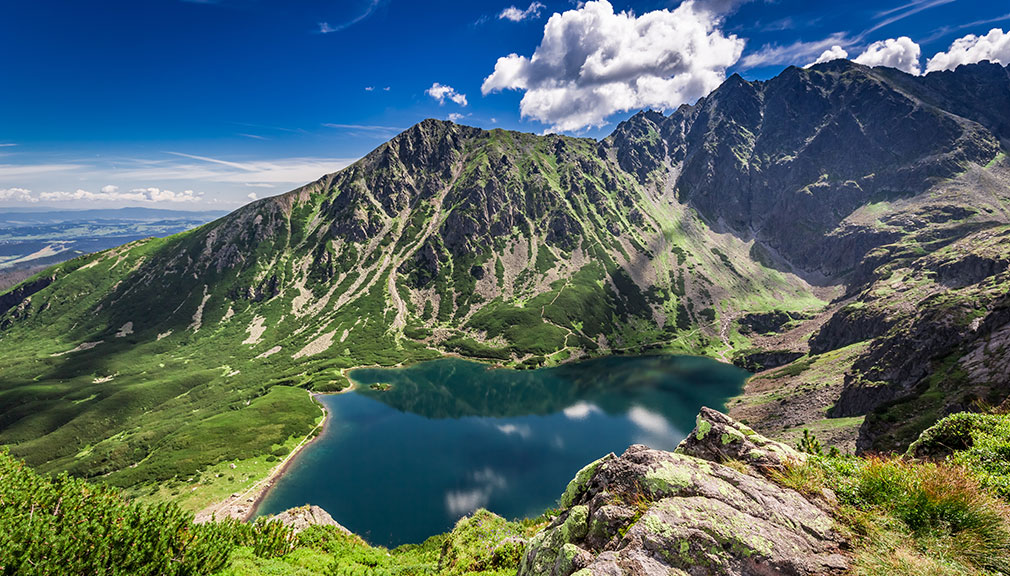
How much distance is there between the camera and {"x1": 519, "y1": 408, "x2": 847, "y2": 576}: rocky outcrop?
366 inches

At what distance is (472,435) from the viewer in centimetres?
11300

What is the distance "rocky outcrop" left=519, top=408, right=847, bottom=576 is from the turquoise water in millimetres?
70367

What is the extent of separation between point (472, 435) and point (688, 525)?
111 meters

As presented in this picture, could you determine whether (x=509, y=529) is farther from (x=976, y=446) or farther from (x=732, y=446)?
(x=976, y=446)

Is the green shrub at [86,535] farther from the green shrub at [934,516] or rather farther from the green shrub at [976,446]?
the green shrub at [976,446]

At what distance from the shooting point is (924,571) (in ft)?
23.5

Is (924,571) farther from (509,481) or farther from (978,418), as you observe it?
(509,481)

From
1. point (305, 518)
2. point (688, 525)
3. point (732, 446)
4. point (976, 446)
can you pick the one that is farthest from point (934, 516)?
point (305, 518)

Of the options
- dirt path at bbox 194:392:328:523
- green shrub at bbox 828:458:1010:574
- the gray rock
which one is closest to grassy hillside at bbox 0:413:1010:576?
green shrub at bbox 828:458:1010:574

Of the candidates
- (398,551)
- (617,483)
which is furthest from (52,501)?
(398,551)

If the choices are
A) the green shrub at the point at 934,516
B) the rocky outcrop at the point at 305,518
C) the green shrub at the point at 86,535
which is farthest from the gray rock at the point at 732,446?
the rocky outcrop at the point at 305,518

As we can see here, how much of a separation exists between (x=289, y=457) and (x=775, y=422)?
146310 mm

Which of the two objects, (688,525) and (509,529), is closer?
(688,525)

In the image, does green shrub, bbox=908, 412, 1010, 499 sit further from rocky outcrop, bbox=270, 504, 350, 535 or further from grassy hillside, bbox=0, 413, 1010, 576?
rocky outcrop, bbox=270, 504, 350, 535
